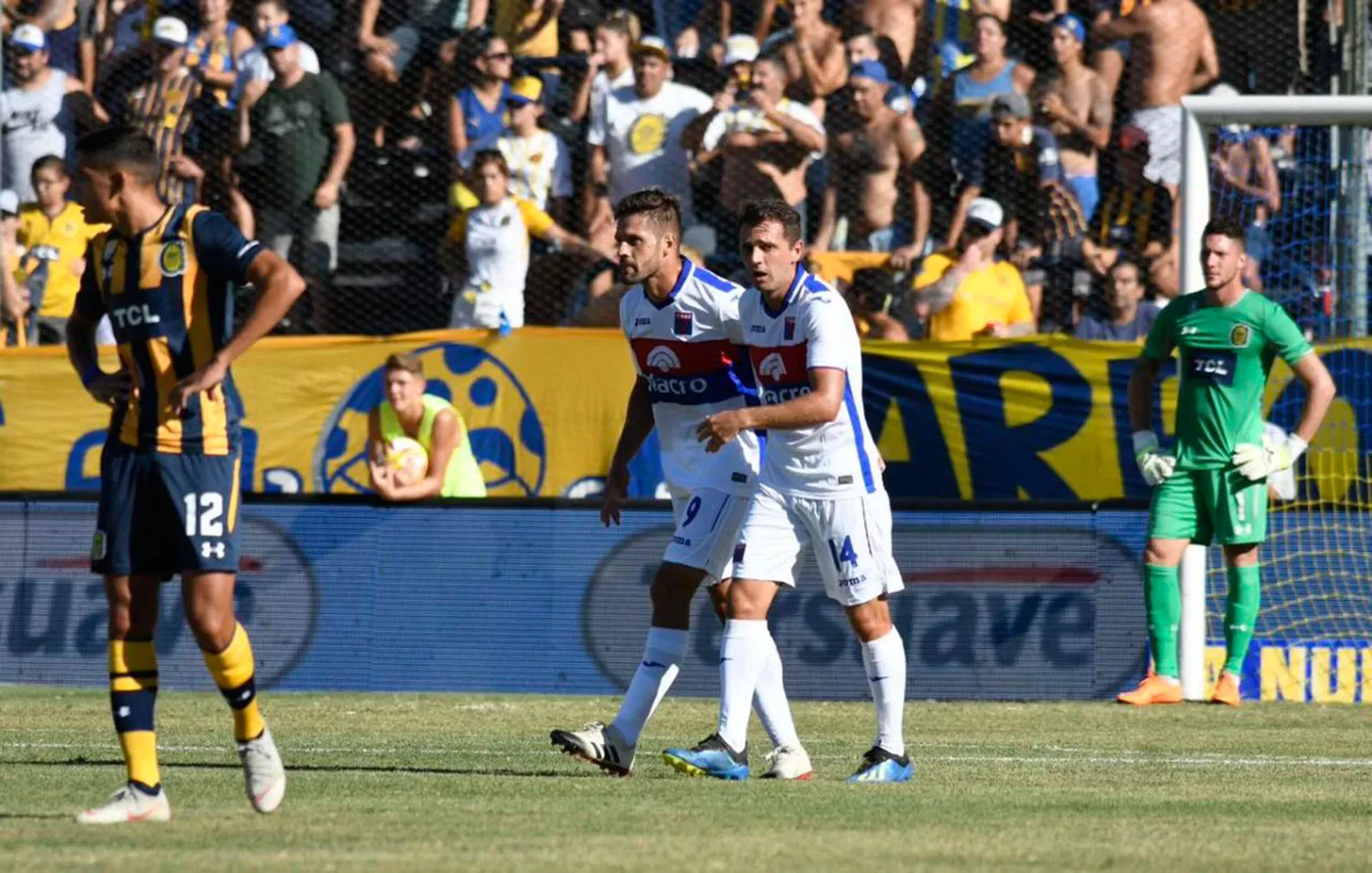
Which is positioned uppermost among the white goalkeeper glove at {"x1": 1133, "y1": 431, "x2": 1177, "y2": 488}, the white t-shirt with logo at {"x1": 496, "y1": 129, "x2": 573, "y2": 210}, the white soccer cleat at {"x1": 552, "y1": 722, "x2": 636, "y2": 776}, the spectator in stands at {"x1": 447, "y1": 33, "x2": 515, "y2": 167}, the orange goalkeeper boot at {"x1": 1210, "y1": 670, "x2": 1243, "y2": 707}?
the spectator in stands at {"x1": 447, "y1": 33, "x2": 515, "y2": 167}

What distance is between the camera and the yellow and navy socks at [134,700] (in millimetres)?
6863

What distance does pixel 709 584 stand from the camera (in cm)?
905

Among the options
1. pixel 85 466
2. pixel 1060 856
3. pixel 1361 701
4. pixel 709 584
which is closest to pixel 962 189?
pixel 1361 701

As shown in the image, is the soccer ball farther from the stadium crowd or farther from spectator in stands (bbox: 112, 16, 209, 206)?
spectator in stands (bbox: 112, 16, 209, 206)

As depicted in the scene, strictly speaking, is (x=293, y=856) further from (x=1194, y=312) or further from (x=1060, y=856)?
(x=1194, y=312)

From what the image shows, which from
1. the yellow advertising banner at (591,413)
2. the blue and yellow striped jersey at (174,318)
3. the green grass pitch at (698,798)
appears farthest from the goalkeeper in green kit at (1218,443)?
the blue and yellow striped jersey at (174,318)

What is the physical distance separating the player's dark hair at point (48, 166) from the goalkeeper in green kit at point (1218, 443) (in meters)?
8.62

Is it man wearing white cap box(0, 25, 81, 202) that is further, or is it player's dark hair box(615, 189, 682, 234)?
man wearing white cap box(0, 25, 81, 202)

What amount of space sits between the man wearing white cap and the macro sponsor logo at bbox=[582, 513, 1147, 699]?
22.9 feet

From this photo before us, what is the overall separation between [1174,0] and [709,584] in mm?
8881

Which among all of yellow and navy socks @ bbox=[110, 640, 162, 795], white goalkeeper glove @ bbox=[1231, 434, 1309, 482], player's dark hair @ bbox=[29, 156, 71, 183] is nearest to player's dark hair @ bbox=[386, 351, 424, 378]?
player's dark hair @ bbox=[29, 156, 71, 183]

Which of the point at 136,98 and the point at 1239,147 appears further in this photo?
the point at 136,98

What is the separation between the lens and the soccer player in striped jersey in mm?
6887

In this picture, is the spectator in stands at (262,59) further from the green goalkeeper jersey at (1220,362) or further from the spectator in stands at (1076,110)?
the green goalkeeper jersey at (1220,362)
